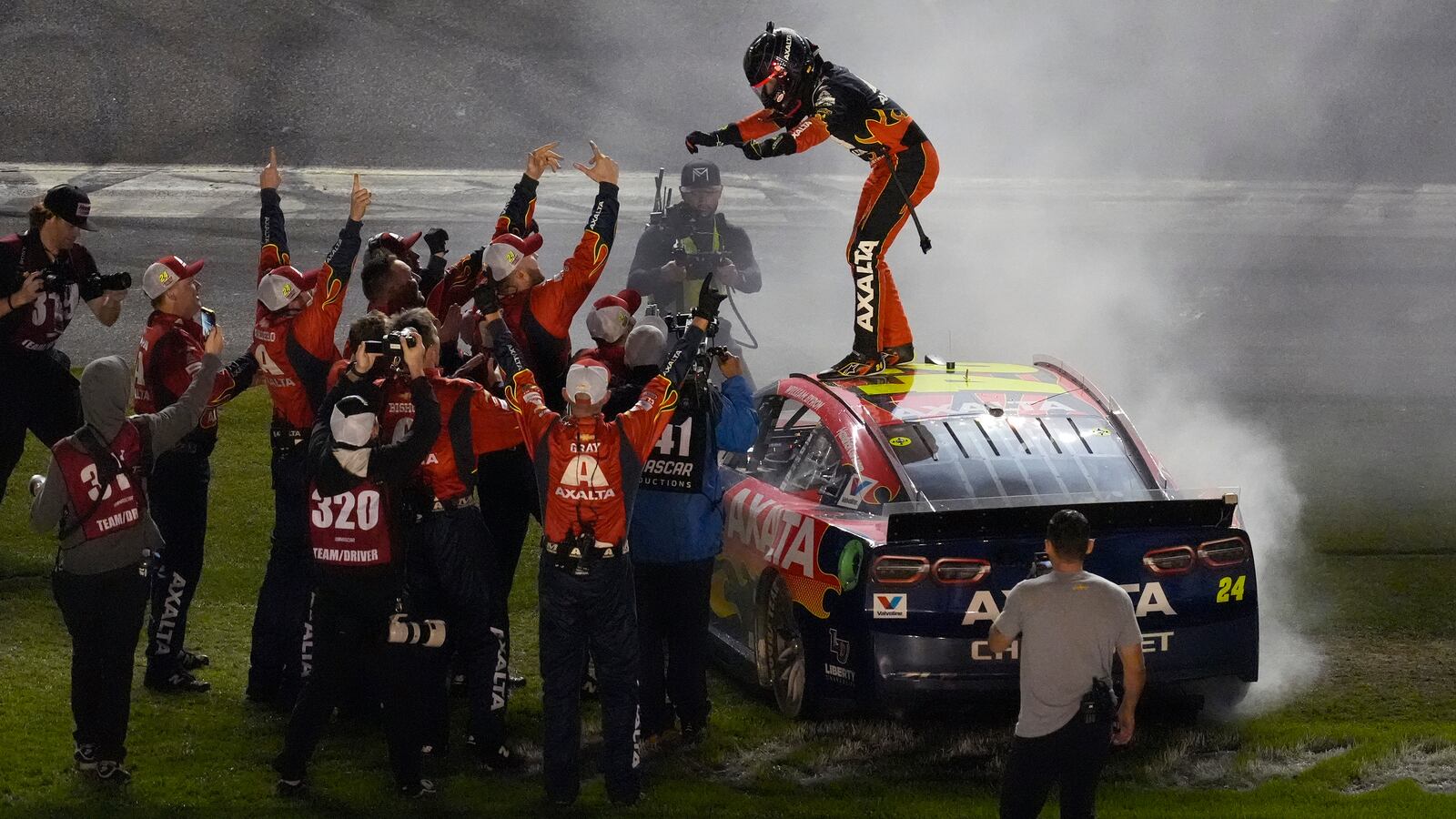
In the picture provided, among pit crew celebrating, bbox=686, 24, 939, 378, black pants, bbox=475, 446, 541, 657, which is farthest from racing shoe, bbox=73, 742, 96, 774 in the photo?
pit crew celebrating, bbox=686, 24, 939, 378

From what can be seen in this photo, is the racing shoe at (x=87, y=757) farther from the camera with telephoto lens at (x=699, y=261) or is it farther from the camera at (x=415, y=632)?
the camera with telephoto lens at (x=699, y=261)

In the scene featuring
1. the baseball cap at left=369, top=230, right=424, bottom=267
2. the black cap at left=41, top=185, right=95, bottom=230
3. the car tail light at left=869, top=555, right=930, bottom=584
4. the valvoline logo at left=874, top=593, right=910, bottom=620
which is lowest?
the valvoline logo at left=874, top=593, right=910, bottom=620

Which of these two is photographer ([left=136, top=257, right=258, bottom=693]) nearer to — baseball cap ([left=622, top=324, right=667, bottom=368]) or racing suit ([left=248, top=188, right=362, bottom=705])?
racing suit ([left=248, top=188, right=362, bottom=705])

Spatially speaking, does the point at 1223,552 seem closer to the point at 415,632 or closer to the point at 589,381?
the point at 589,381

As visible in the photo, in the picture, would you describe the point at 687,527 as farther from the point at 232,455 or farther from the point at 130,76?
the point at 130,76

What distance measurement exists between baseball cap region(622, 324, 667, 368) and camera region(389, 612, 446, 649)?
4.48ft

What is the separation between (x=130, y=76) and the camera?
24.4m

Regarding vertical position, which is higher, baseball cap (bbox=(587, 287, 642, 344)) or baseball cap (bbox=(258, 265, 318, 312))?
baseball cap (bbox=(258, 265, 318, 312))

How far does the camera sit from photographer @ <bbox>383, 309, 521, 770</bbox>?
7.12 metres

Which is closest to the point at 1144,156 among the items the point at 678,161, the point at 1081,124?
the point at 1081,124

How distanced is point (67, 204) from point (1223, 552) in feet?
18.3

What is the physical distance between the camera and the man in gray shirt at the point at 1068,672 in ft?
19.4

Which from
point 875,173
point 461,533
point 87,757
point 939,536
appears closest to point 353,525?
point 461,533

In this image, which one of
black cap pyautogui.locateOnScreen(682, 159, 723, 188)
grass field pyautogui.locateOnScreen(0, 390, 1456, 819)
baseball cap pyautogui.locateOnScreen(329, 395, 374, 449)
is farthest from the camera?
black cap pyautogui.locateOnScreen(682, 159, 723, 188)
